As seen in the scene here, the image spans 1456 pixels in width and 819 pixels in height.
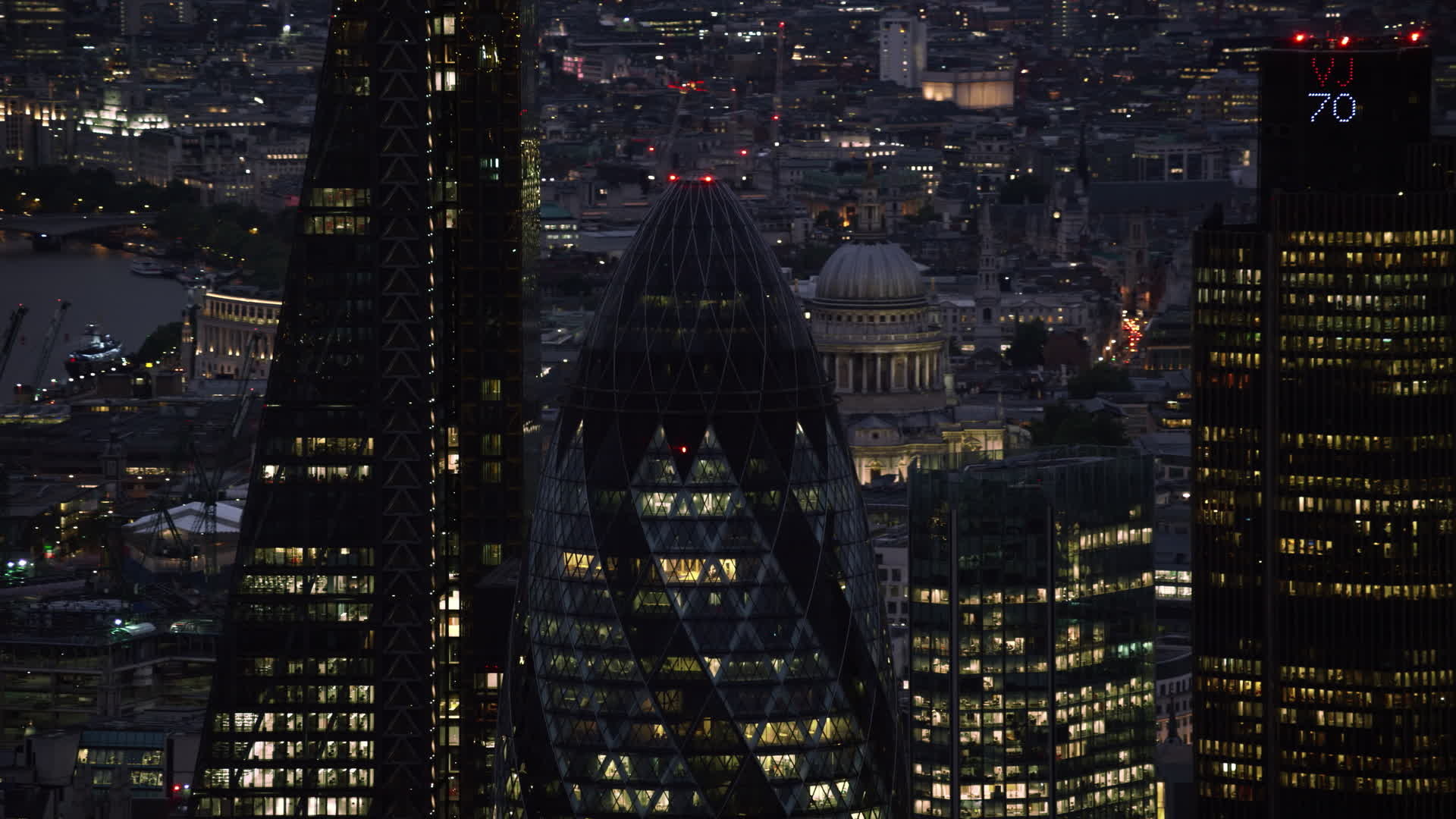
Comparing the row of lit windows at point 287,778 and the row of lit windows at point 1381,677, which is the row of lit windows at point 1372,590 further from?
the row of lit windows at point 287,778

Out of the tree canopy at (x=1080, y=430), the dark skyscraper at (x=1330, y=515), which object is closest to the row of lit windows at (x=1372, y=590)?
the dark skyscraper at (x=1330, y=515)

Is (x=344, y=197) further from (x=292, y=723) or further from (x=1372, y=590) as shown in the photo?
(x=1372, y=590)

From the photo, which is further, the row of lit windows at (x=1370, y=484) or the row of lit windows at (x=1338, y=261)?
the row of lit windows at (x=1338, y=261)

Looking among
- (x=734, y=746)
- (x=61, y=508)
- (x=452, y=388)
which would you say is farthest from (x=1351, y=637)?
(x=61, y=508)

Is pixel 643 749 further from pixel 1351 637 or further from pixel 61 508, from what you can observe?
pixel 61 508

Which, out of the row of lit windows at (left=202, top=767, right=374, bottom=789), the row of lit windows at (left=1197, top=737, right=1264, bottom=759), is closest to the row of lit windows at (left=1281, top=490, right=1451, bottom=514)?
the row of lit windows at (left=1197, top=737, right=1264, bottom=759)

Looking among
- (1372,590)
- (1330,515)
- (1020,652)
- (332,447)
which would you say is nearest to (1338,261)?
(1330,515)

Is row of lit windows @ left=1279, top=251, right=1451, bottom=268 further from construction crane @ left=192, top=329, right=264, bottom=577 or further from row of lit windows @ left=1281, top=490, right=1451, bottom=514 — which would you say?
construction crane @ left=192, top=329, right=264, bottom=577
